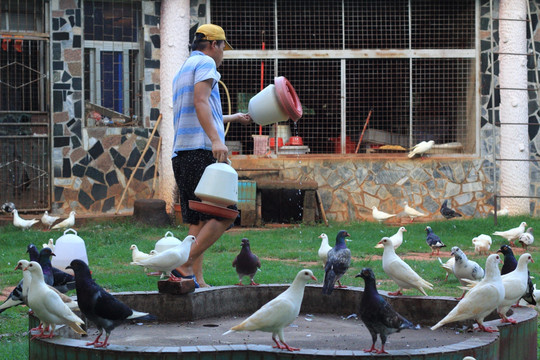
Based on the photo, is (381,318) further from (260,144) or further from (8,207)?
(260,144)

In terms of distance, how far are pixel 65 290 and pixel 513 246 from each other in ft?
25.4

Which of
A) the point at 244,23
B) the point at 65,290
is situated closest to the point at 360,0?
the point at 244,23

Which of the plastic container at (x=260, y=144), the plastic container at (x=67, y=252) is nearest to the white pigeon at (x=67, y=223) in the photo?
the plastic container at (x=260, y=144)

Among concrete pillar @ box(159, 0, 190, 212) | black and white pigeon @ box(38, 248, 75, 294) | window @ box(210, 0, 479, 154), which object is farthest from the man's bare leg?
window @ box(210, 0, 479, 154)

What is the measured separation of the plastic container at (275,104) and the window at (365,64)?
30.5ft

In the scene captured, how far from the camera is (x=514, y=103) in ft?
53.1

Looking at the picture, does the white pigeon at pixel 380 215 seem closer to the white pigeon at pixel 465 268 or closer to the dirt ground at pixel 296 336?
the white pigeon at pixel 465 268

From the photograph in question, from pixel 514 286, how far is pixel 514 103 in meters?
10.5

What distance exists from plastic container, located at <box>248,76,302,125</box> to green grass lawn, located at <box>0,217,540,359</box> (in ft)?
7.65

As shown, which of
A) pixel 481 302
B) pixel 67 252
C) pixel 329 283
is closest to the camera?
pixel 481 302

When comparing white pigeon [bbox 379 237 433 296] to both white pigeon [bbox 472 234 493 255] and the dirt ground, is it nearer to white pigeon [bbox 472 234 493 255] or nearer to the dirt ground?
the dirt ground

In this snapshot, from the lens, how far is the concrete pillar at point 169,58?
15727mm

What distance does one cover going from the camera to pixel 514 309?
249 inches

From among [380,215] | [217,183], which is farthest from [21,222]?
[217,183]
